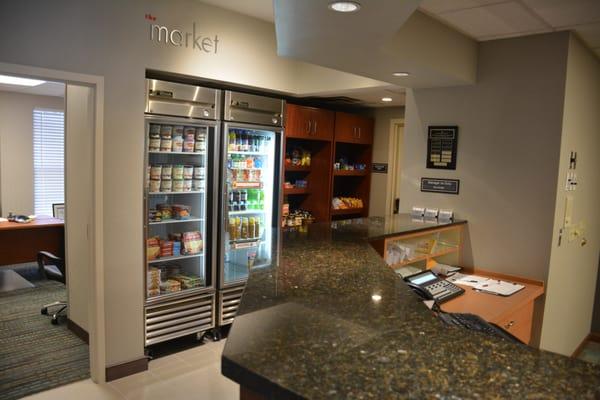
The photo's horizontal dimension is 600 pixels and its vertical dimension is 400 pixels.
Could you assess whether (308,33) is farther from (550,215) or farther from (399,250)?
(550,215)

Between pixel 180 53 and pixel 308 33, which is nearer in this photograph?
pixel 308 33

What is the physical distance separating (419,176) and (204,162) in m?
1.82

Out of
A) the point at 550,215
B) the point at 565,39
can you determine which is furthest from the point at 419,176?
the point at 565,39

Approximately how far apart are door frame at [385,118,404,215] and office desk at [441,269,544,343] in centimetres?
243

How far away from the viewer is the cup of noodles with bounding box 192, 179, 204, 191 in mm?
4000

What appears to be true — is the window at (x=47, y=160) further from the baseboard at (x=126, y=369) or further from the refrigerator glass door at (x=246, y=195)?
the baseboard at (x=126, y=369)

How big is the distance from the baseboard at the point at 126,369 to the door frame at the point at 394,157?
11.1 feet

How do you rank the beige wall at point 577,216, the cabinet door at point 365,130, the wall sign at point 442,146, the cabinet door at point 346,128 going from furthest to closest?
the cabinet door at point 365,130, the cabinet door at point 346,128, the wall sign at point 442,146, the beige wall at point 577,216

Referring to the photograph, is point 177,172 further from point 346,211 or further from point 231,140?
point 346,211

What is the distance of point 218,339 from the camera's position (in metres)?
4.15

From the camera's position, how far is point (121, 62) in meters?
3.18

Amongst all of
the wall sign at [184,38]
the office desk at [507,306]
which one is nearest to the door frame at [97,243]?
the wall sign at [184,38]

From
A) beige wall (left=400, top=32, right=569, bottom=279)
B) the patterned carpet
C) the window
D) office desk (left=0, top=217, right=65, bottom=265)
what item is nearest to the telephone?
beige wall (left=400, top=32, right=569, bottom=279)

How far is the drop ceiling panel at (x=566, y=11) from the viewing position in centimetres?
254
